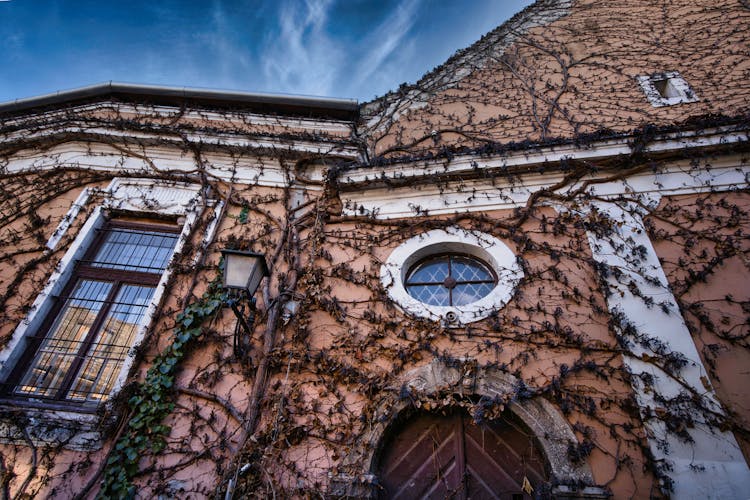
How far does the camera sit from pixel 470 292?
13.9 ft

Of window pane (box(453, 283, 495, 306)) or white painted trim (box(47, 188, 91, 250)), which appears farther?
white painted trim (box(47, 188, 91, 250))

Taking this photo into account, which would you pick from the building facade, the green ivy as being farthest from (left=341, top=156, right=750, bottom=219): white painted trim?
the green ivy

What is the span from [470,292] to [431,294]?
42 cm

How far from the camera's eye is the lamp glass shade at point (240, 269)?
3535 millimetres

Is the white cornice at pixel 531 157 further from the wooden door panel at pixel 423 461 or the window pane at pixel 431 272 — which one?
the wooden door panel at pixel 423 461

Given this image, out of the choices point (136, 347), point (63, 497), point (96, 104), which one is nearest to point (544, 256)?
point (136, 347)

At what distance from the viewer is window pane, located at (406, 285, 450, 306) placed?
13.8 feet

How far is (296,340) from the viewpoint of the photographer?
4.02m

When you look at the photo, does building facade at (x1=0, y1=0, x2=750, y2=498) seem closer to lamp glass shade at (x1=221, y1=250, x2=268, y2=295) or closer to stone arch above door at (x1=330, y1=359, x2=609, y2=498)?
stone arch above door at (x1=330, y1=359, x2=609, y2=498)

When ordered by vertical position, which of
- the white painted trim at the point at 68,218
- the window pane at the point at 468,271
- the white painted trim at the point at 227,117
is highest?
the white painted trim at the point at 227,117

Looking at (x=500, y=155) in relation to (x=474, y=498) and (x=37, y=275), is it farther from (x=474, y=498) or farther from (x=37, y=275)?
(x=37, y=275)

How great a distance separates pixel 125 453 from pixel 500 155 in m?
4.81

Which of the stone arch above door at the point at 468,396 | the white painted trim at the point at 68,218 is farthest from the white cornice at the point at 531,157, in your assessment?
the white painted trim at the point at 68,218

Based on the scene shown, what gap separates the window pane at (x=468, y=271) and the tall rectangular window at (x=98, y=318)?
135 inches
